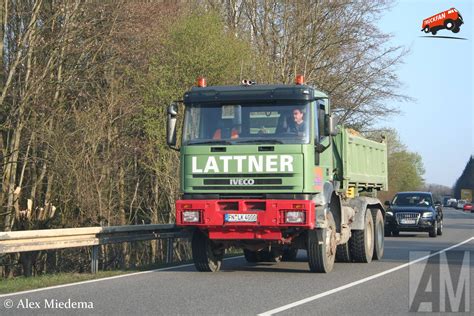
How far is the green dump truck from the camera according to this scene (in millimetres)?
13977

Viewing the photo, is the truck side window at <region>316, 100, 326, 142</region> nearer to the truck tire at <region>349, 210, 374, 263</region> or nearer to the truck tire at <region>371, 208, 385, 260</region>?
the truck tire at <region>349, 210, 374, 263</region>

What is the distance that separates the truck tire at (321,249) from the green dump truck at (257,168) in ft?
0.06

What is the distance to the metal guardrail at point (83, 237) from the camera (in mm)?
13469

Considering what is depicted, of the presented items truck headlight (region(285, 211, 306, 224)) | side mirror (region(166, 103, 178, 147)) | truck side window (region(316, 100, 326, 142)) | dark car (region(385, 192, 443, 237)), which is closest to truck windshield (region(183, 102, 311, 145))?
side mirror (region(166, 103, 178, 147))

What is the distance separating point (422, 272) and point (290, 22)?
2580 centimetres

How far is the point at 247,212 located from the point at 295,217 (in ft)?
2.74

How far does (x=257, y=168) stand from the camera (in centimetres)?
1404

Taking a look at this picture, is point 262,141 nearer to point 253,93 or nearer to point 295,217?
point 253,93

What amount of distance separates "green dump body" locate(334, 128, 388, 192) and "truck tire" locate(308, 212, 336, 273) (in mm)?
1936

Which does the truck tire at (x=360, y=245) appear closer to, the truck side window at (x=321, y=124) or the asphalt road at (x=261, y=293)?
the asphalt road at (x=261, y=293)

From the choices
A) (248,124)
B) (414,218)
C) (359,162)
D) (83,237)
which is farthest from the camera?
(414,218)

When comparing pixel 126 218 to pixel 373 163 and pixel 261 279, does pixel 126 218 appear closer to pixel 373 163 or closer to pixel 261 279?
pixel 373 163

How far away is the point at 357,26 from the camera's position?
39625 millimetres

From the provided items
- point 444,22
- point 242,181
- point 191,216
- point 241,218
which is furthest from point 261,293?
point 444,22
